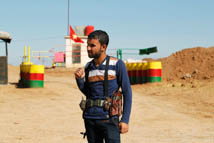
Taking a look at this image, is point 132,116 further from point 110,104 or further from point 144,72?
point 144,72

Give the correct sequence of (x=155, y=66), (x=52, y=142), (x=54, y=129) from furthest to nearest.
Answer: (x=155, y=66), (x=54, y=129), (x=52, y=142)

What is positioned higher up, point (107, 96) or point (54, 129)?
point (107, 96)

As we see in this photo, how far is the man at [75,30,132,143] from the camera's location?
2.71m

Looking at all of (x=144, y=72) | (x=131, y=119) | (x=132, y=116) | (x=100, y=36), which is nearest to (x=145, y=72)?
(x=144, y=72)

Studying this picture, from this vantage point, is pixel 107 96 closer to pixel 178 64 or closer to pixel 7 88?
pixel 7 88

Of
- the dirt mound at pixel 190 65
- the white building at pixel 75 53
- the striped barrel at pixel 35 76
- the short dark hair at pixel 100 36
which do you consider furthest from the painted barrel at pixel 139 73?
the short dark hair at pixel 100 36

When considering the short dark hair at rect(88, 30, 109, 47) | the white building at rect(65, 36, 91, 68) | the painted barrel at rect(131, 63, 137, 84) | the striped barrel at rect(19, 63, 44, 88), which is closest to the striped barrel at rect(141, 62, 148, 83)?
the painted barrel at rect(131, 63, 137, 84)

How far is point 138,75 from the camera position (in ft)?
58.7

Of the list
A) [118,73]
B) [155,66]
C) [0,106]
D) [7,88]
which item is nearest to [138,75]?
[155,66]

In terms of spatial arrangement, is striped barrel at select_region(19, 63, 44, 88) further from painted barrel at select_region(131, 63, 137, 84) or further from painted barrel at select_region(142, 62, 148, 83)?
painted barrel at select_region(131, 63, 137, 84)

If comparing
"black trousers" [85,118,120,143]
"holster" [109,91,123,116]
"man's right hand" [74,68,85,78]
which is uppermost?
"man's right hand" [74,68,85,78]

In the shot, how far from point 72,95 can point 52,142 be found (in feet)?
23.1

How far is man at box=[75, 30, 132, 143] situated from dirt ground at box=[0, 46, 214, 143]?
306cm

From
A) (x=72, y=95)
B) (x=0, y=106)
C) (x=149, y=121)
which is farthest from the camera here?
(x=72, y=95)
